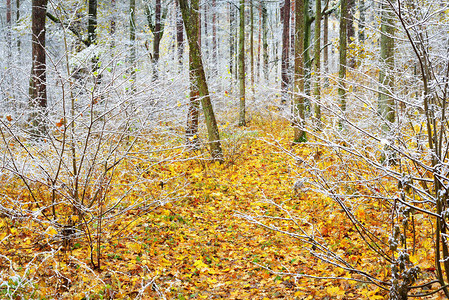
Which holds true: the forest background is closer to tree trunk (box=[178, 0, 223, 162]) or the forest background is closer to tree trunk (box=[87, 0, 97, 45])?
tree trunk (box=[178, 0, 223, 162])

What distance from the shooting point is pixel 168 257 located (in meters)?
4.46

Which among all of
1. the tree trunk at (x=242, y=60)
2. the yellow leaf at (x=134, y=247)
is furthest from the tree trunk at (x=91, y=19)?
the yellow leaf at (x=134, y=247)

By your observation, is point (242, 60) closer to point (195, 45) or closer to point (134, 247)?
point (195, 45)

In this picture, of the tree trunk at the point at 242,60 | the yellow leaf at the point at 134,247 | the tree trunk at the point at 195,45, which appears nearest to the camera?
the yellow leaf at the point at 134,247

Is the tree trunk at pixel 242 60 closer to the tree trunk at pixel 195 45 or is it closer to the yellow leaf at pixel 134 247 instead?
the tree trunk at pixel 195 45

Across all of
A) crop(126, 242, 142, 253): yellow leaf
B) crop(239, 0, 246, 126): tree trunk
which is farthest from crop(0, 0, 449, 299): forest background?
crop(239, 0, 246, 126): tree trunk

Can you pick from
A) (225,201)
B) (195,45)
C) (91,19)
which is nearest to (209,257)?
(225,201)

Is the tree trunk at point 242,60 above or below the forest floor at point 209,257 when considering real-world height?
above

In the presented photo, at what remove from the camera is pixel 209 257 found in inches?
179

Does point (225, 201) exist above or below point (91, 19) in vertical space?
below

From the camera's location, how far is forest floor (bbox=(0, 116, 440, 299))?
3463 millimetres

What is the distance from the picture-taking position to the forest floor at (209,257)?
3463 mm

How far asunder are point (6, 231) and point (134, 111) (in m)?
2.38

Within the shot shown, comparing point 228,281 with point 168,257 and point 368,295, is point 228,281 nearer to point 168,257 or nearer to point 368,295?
point 168,257
